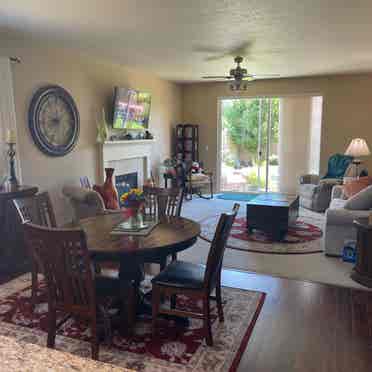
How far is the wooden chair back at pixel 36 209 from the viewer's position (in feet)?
9.93

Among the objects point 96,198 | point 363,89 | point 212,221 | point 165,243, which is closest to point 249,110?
point 363,89

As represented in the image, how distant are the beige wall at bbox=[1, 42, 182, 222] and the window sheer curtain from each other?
0.19m

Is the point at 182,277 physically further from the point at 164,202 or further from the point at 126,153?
the point at 126,153

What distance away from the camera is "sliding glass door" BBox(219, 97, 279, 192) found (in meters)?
8.53

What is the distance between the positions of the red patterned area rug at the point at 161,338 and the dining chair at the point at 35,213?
0.23 metres

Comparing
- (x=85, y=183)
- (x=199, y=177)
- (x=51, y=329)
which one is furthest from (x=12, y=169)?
(x=199, y=177)

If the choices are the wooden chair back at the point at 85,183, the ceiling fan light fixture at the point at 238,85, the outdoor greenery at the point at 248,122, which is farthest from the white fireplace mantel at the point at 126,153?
the outdoor greenery at the point at 248,122

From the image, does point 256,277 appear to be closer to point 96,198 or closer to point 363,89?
point 96,198

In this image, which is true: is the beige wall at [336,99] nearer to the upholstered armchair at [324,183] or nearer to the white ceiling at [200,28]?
the upholstered armchair at [324,183]

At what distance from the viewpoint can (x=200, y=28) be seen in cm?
391

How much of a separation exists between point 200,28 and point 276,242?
290 centimetres

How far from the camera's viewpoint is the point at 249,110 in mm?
8609

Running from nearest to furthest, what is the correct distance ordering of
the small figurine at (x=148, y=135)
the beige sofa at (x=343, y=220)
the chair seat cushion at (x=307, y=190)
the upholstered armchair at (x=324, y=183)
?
the beige sofa at (x=343, y=220) → the upholstered armchair at (x=324, y=183) → the chair seat cushion at (x=307, y=190) → the small figurine at (x=148, y=135)

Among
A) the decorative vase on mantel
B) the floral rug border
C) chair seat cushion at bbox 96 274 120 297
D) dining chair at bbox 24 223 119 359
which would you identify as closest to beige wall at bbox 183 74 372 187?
the floral rug border
